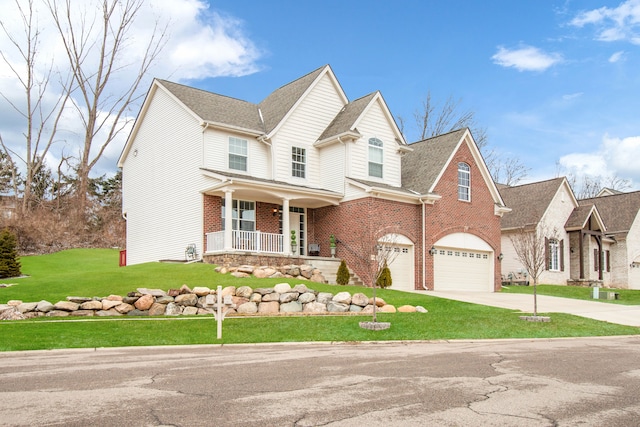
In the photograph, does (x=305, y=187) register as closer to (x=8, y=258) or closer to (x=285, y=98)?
(x=285, y=98)

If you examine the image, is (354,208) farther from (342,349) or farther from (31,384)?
(31,384)

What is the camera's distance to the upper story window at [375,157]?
28047 mm

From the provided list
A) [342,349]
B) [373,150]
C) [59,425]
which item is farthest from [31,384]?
[373,150]

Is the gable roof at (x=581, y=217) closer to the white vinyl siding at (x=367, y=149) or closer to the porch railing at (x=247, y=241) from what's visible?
the white vinyl siding at (x=367, y=149)

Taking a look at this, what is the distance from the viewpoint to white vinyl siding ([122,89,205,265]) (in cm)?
2570

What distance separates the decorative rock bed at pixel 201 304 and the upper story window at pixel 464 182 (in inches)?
463

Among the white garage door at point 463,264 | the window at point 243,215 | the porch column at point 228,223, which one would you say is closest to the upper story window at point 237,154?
the window at point 243,215

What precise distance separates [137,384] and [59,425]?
216 centimetres

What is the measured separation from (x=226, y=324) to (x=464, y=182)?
58.3ft

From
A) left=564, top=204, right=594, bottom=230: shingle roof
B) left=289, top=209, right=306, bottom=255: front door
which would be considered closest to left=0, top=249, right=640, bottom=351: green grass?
left=289, top=209, right=306, bottom=255: front door

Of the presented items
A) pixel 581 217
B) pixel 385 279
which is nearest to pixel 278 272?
pixel 385 279

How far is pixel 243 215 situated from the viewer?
25.9 meters

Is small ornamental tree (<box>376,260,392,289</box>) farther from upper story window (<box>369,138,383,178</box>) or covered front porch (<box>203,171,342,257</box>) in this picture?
upper story window (<box>369,138,383,178</box>)

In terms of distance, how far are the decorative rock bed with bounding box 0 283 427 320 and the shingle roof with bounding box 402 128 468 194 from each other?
33.7ft
